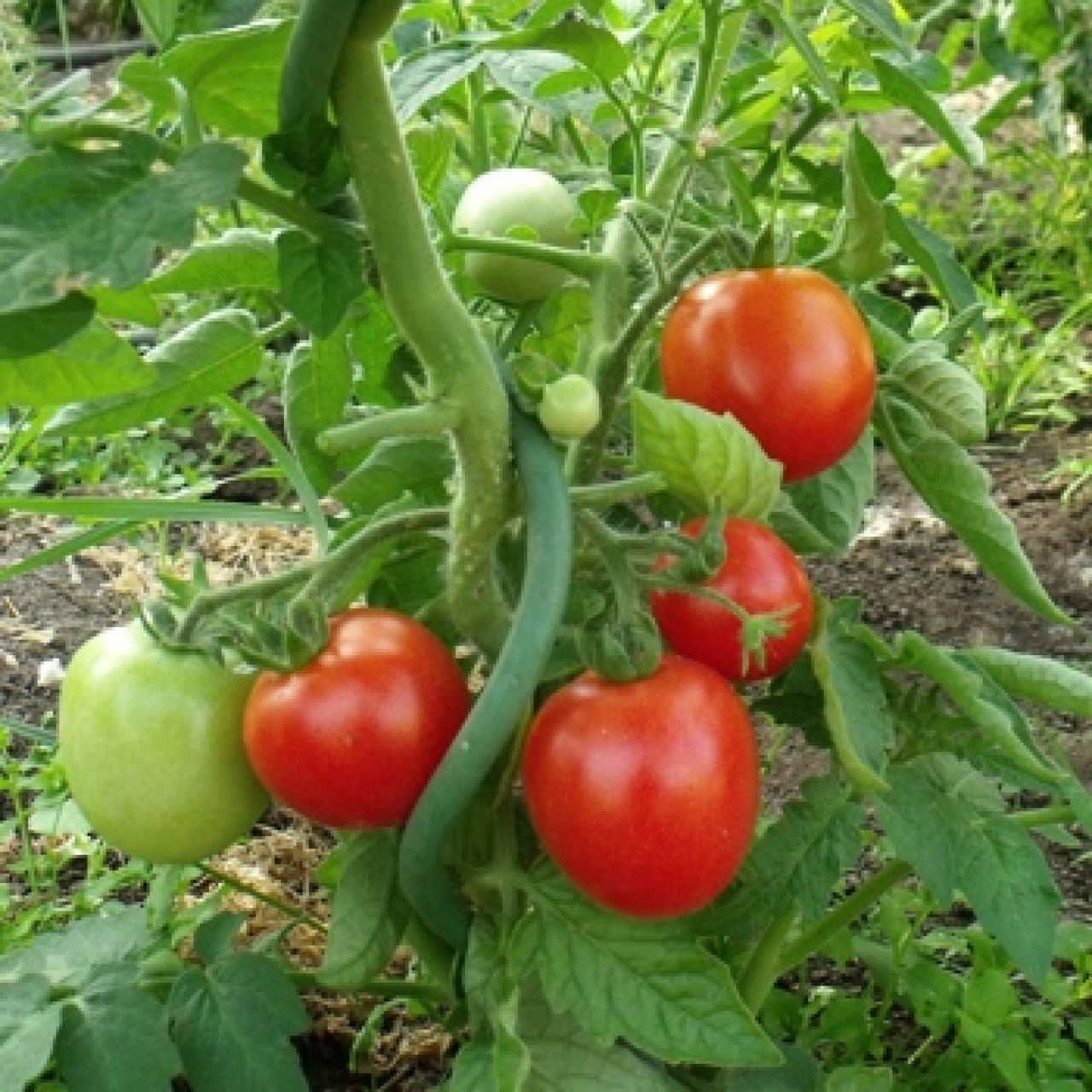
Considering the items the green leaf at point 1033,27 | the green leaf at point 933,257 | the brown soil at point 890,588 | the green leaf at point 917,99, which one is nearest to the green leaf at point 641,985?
the green leaf at point 933,257

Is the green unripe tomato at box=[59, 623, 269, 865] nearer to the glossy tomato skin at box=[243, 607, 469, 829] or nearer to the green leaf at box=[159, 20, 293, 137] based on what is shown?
the glossy tomato skin at box=[243, 607, 469, 829]

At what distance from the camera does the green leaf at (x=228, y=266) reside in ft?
3.81

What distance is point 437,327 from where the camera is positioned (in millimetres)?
948

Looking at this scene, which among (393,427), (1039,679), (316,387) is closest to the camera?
(393,427)

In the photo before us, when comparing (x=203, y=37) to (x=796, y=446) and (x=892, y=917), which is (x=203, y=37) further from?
(x=892, y=917)

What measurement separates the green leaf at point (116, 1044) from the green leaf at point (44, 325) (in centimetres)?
48

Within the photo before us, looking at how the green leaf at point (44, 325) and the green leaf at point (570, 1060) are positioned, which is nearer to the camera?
the green leaf at point (44, 325)

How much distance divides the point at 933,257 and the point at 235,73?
1.78 ft

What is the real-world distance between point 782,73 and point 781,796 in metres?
0.82

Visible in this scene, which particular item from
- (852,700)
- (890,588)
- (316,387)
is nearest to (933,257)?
(852,700)

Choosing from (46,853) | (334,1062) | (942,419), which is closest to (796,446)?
(942,419)

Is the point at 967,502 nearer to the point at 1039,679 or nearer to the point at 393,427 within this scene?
the point at 1039,679

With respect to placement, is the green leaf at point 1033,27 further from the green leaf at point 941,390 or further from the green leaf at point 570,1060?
the green leaf at point 570,1060

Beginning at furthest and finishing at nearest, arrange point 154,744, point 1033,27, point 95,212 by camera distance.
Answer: point 1033,27, point 154,744, point 95,212
